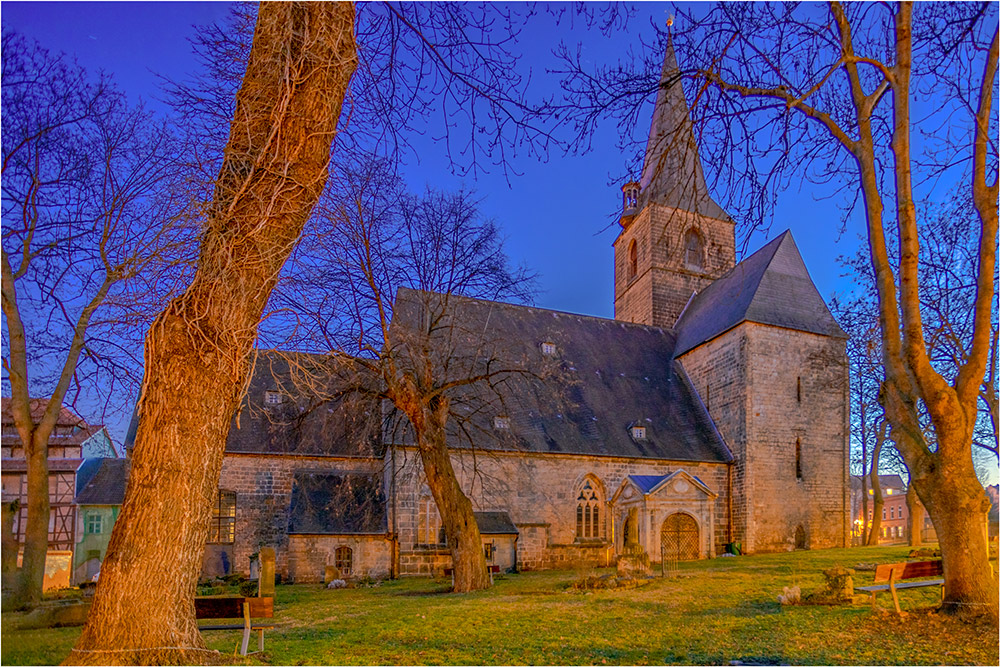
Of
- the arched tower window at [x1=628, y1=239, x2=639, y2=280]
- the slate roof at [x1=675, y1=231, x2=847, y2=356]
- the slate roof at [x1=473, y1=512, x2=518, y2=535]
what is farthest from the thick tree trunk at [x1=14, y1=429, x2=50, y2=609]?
the arched tower window at [x1=628, y1=239, x2=639, y2=280]

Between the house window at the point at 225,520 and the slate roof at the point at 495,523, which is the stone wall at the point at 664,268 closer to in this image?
the slate roof at the point at 495,523

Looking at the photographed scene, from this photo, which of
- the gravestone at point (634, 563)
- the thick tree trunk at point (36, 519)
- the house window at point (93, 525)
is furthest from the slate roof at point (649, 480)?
the house window at point (93, 525)

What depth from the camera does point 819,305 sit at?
91.0 feet

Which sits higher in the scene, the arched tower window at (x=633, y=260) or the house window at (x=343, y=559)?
the arched tower window at (x=633, y=260)

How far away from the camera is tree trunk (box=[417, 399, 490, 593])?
1457cm

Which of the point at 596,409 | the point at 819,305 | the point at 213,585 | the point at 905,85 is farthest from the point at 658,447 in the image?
Result: the point at 905,85

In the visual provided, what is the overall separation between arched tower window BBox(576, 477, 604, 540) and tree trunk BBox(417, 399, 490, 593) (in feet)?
31.0

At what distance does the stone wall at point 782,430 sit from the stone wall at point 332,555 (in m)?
12.2

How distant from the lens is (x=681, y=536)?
920 inches

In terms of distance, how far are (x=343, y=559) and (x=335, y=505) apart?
62.4 inches

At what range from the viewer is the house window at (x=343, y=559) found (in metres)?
20.9

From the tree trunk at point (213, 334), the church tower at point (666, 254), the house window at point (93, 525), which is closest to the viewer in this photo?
the tree trunk at point (213, 334)

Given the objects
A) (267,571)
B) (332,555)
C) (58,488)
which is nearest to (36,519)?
(267,571)

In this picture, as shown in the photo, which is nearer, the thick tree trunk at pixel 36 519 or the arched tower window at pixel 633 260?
the thick tree trunk at pixel 36 519
